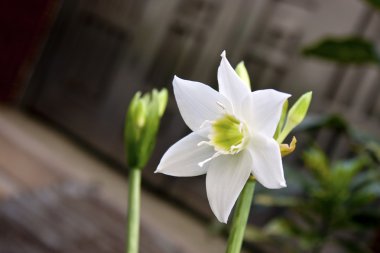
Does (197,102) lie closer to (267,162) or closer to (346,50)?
(267,162)

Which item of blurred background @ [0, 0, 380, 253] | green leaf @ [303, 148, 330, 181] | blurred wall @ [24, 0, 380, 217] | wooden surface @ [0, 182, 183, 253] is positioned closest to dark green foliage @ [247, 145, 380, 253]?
green leaf @ [303, 148, 330, 181]

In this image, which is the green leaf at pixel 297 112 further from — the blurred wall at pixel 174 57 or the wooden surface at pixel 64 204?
the blurred wall at pixel 174 57

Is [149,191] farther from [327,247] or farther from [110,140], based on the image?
[327,247]

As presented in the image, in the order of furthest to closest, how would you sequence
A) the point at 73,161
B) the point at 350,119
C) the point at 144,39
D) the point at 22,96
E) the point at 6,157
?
1. the point at 22,96
2. the point at 144,39
3. the point at 73,161
4. the point at 350,119
5. the point at 6,157

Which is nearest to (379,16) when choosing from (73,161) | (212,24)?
(212,24)

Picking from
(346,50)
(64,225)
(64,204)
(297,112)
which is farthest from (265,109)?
(64,204)

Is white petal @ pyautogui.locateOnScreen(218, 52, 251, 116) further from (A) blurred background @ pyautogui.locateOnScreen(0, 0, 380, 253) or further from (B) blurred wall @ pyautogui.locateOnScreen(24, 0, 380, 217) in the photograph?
(B) blurred wall @ pyautogui.locateOnScreen(24, 0, 380, 217)

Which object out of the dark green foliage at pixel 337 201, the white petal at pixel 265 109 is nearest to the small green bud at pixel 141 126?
the white petal at pixel 265 109

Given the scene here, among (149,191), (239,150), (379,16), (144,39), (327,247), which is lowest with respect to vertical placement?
(149,191)
